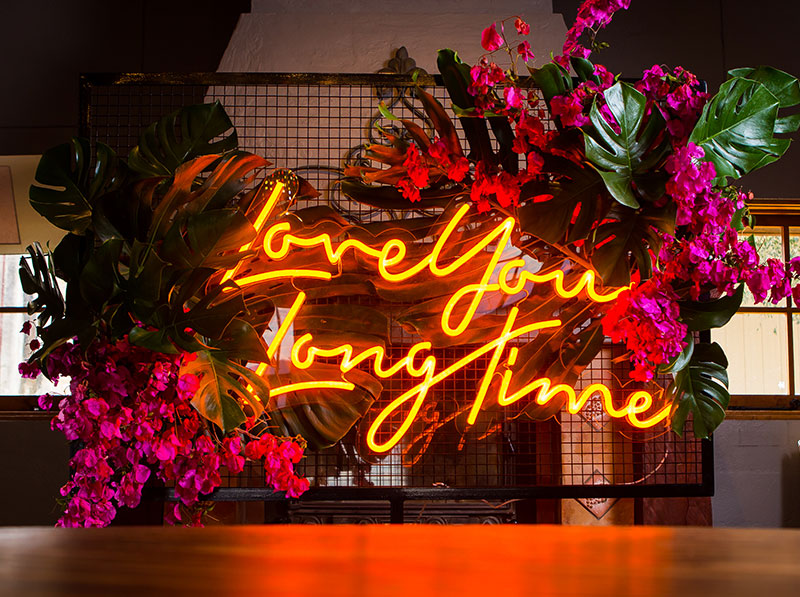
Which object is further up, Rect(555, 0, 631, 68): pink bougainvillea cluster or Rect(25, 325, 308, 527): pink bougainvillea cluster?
Rect(555, 0, 631, 68): pink bougainvillea cluster

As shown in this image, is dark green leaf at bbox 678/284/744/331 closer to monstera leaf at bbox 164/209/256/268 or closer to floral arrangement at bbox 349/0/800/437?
floral arrangement at bbox 349/0/800/437

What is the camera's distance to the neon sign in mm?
1972

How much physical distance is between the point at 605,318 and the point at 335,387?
0.84 metres

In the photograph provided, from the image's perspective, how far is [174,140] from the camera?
77.7 inches

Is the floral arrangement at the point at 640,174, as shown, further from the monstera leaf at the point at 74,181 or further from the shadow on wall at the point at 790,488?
the shadow on wall at the point at 790,488

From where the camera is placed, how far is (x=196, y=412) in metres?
1.95

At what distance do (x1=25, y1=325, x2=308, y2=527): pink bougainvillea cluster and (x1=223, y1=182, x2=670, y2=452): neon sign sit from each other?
0.23 metres

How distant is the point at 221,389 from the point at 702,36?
3.31 metres

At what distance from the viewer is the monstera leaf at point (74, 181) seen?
192cm

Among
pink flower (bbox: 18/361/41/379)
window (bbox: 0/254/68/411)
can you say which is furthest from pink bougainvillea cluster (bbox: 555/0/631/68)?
window (bbox: 0/254/68/411)

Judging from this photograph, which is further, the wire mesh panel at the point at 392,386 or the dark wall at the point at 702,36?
the dark wall at the point at 702,36

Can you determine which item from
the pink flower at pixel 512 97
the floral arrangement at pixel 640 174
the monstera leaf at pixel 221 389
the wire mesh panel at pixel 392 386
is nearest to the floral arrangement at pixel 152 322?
the monstera leaf at pixel 221 389

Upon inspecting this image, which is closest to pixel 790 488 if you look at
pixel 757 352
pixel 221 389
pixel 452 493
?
pixel 757 352

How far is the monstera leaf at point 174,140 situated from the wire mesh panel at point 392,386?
250 mm
